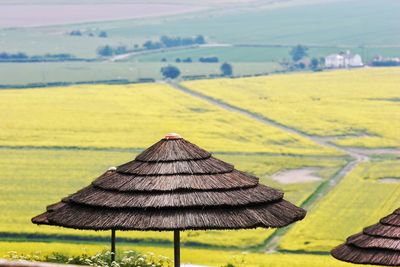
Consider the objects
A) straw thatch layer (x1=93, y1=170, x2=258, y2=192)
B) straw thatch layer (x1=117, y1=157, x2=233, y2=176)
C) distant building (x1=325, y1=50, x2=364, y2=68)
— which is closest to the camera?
straw thatch layer (x1=93, y1=170, x2=258, y2=192)

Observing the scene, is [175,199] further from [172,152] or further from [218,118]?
[218,118]

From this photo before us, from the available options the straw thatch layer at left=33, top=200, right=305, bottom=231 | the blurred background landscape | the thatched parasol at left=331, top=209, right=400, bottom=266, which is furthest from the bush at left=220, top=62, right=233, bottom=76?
the straw thatch layer at left=33, top=200, right=305, bottom=231

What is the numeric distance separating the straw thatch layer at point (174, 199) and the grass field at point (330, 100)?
160 ft

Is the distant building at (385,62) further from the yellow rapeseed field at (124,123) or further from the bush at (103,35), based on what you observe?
the bush at (103,35)

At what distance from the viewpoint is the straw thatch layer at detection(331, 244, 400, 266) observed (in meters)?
17.9

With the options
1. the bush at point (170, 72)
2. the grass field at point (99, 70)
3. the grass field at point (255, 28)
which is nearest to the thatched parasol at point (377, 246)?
the grass field at point (99, 70)

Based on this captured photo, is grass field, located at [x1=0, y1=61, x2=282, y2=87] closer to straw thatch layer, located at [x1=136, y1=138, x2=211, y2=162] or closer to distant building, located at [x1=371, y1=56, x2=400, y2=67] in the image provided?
distant building, located at [x1=371, y1=56, x2=400, y2=67]

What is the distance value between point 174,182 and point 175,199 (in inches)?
12.0

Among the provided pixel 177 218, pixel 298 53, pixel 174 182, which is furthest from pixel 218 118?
pixel 298 53

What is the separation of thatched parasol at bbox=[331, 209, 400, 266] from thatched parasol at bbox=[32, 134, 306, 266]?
112 centimetres

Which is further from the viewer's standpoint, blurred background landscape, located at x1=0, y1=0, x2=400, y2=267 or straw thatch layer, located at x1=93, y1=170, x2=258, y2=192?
blurred background landscape, located at x1=0, y1=0, x2=400, y2=267

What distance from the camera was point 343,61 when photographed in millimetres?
133375

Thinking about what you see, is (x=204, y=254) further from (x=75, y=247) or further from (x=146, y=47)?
(x=146, y=47)

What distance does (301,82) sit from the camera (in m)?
102
